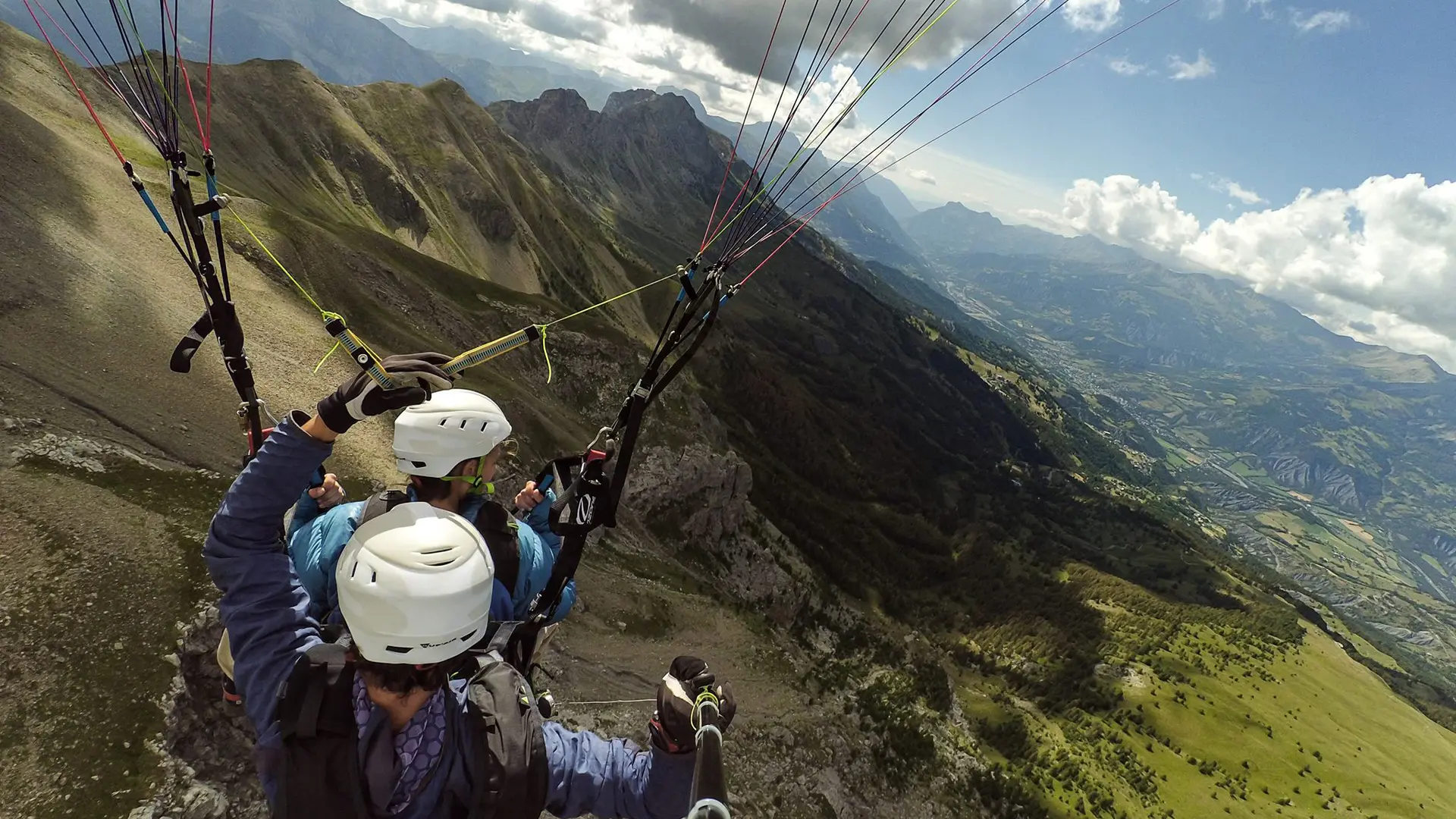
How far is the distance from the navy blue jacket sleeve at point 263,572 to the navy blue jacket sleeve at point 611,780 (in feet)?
6.51

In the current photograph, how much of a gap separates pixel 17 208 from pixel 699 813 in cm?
4047

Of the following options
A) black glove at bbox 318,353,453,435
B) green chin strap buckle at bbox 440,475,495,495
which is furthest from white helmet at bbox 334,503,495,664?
green chin strap buckle at bbox 440,475,495,495

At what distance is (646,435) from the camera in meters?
52.3

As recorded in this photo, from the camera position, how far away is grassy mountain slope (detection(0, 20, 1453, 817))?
15.1 metres

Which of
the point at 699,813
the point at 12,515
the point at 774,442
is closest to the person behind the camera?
the point at 699,813

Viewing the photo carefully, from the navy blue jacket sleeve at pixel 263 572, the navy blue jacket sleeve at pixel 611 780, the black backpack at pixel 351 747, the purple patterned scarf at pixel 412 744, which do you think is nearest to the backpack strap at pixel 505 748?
the black backpack at pixel 351 747

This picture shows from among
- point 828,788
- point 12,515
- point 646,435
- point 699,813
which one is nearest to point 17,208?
point 12,515

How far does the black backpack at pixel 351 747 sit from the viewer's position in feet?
12.0

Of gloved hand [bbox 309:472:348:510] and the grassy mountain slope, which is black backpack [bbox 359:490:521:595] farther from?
the grassy mountain slope

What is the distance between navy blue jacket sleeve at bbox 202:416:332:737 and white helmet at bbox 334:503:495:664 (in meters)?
0.37

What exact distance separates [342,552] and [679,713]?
121 inches

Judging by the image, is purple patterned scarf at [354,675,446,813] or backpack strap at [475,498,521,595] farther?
backpack strap at [475,498,521,595]

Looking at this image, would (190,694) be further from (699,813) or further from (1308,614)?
(1308,614)

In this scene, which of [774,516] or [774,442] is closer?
[774,516]
